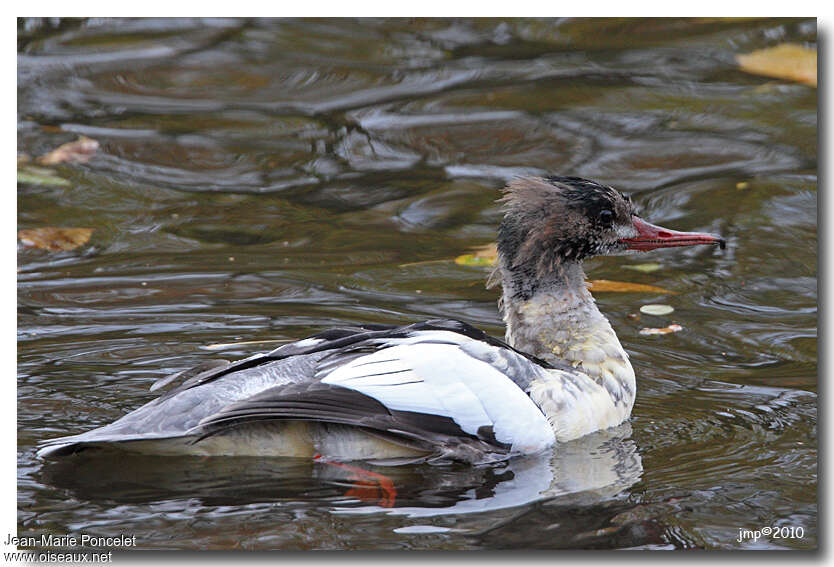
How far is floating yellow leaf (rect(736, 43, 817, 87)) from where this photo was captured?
27.9 feet

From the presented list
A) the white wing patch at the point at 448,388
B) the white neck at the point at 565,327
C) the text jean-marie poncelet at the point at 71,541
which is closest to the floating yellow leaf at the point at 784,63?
the white neck at the point at 565,327

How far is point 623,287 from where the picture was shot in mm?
7539

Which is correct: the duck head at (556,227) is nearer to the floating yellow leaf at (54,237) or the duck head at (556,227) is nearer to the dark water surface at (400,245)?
the dark water surface at (400,245)

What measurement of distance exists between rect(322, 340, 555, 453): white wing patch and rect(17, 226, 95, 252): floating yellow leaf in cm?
350

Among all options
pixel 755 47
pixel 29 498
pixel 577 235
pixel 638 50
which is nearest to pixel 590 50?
pixel 638 50

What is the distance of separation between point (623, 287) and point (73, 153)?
4.36 m

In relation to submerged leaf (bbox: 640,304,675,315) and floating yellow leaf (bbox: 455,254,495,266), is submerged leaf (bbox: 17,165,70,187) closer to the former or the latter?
floating yellow leaf (bbox: 455,254,495,266)

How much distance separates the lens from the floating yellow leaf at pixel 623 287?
7492mm

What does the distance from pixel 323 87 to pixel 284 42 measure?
1.76 feet

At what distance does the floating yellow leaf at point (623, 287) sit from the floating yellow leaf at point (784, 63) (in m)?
2.08

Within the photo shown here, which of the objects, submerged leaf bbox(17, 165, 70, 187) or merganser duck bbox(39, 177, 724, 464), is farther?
submerged leaf bbox(17, 165, 70, 187)

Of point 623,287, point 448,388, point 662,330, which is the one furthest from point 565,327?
point 623,287

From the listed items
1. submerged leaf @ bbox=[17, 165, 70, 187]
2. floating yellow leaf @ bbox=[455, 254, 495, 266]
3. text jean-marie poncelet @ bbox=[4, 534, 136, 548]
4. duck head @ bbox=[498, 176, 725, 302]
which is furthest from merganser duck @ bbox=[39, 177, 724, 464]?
submerged leaf @ bbox=[17, 165, 70, 187]
